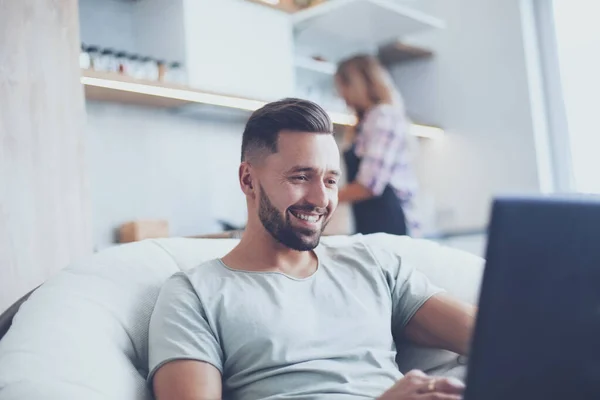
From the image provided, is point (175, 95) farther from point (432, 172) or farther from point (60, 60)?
point (432, 172)

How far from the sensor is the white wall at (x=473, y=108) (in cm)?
371

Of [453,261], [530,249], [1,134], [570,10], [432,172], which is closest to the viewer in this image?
[530,249]

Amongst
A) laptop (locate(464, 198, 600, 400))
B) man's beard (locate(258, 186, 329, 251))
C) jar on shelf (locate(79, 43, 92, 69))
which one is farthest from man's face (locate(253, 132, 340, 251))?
jar on shelf (locate(79, 43, 92, 69))

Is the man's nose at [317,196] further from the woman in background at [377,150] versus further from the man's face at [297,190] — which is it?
the woman in background at [377,150]

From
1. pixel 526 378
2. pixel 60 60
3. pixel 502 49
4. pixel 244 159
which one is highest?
pixel 502 49

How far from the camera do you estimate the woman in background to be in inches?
102

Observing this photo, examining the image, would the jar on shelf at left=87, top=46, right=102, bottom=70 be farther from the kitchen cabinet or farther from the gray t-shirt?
the gray t-shirt

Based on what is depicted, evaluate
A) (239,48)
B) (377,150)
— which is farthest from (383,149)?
(239,48)

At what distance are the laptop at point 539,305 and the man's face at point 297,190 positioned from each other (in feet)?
2.40

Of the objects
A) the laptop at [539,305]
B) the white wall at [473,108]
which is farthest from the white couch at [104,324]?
the white wall at [473,108]

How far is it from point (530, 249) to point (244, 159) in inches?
34.9

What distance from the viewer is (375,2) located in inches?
126

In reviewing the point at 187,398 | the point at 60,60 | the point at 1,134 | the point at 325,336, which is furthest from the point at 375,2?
the point at 187,398

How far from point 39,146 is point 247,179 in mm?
911
